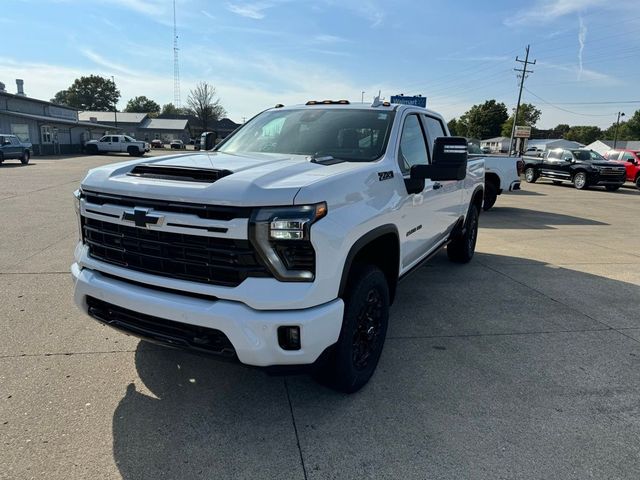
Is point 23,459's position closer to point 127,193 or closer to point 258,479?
point 258,479

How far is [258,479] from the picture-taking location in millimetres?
2303

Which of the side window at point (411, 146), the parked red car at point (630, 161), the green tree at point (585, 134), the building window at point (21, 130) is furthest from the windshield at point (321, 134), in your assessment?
the green tree at point (585, 134)

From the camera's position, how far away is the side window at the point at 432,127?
14.9 feet

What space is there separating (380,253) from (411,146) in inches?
45.3

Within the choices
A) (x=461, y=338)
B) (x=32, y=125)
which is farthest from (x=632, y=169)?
(x=32, y=125)

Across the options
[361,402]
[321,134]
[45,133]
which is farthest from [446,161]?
[45,133]

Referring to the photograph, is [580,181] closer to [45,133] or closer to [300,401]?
[300,401]

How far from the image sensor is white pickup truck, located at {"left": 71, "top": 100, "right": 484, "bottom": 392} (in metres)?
2.37

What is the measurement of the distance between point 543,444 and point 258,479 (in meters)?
1.66

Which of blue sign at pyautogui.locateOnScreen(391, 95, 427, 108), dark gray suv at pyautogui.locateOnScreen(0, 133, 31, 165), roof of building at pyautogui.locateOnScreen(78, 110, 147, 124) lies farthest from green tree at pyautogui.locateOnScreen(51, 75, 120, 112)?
blue sign at pyautogui.locateOnScreen(391, 95, 427, 108)

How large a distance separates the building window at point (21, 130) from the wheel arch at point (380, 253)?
39.9 metres

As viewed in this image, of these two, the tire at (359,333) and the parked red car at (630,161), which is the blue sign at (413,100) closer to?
the parked red car at (630,161)

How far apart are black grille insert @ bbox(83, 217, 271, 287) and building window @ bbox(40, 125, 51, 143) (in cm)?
4277

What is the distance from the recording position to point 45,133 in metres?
39.2
